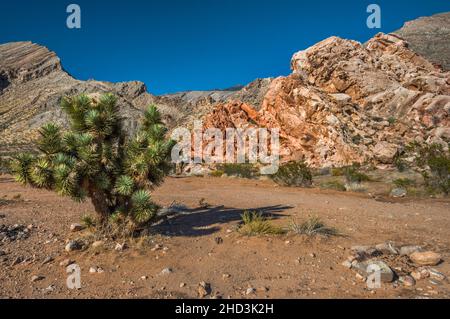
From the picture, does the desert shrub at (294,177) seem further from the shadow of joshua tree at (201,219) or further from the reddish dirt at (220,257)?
the reddish dirt at (220,257)

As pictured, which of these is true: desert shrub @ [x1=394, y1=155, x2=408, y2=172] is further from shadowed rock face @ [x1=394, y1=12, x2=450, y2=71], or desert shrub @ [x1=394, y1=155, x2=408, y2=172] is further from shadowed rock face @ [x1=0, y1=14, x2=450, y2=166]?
shadowed rock face @ [x1=394, y1=12, x2=450, y2=71]

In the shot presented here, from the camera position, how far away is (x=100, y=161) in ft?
21.2

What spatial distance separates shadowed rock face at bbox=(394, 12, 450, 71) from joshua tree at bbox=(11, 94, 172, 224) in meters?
50.7

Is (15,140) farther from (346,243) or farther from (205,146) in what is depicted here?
(346,243)

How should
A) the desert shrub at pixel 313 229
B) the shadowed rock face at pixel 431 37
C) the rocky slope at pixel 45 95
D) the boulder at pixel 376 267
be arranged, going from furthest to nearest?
the rocky slope at pixel 45 95, the shadowed rock face at pixel 431 37, the desert shrub at pixel 313 229, the boulder at pixel 376 267

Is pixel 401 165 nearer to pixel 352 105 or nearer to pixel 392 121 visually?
pixel 392 121

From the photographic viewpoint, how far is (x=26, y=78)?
8550 centimetres

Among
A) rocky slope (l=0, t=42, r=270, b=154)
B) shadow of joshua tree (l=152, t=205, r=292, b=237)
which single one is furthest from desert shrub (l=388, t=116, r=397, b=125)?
rocky slope (l=0, t=42, r=270, b=154)

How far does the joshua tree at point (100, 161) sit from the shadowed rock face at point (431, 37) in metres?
50.7

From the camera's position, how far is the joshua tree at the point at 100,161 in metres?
5.93

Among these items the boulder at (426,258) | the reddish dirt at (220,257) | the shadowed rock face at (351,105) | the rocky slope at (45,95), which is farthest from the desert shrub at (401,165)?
the rocky slope at (45,95)

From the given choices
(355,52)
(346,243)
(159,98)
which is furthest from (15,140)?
(346,243)

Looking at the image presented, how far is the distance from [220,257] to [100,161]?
9.85ft

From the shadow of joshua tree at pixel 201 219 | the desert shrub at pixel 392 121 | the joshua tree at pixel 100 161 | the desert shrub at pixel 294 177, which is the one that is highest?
the desert shrub at pixel 392 121
